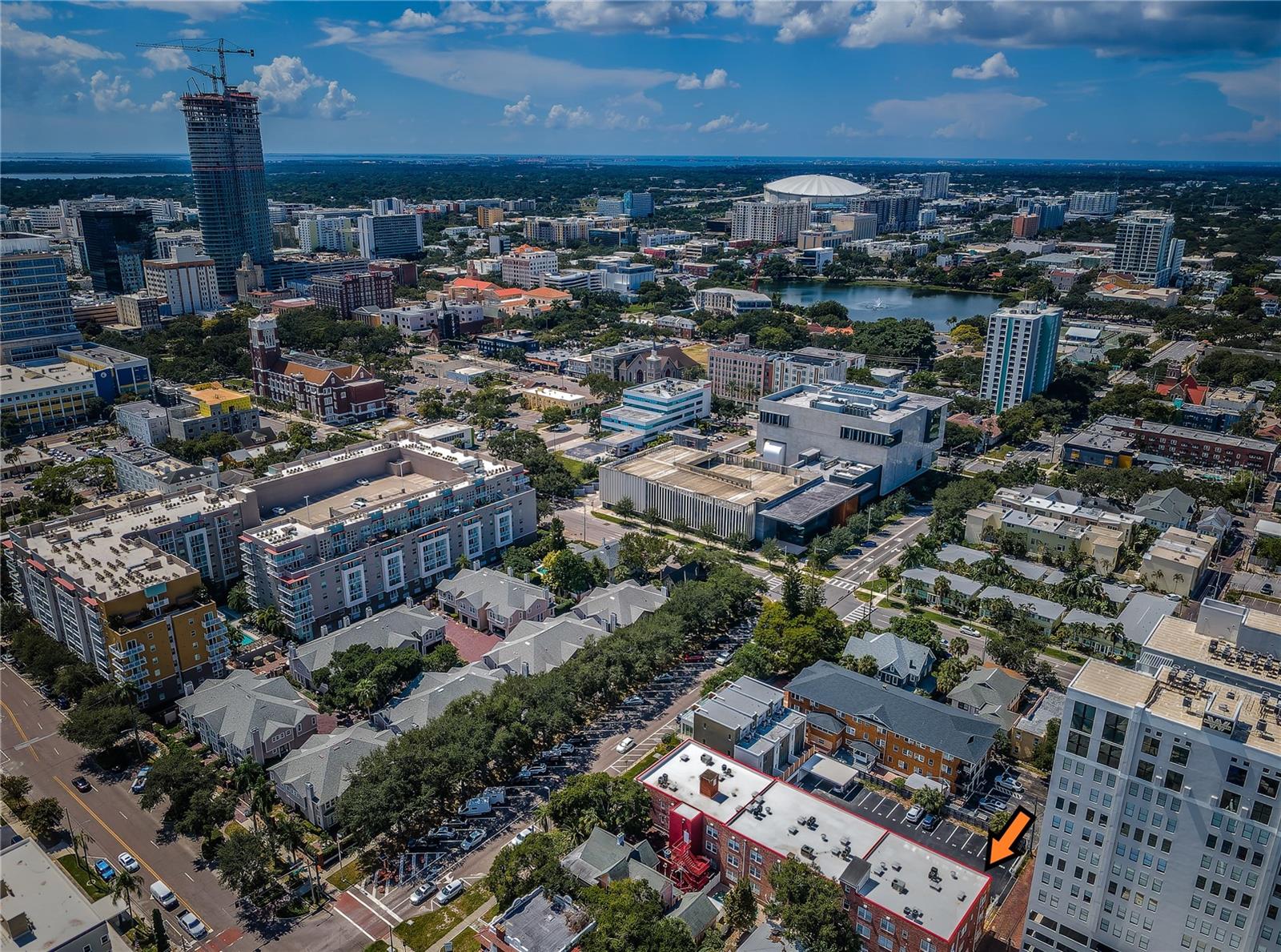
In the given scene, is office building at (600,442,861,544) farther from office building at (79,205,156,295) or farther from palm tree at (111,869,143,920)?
office building at (79,205,156,295)

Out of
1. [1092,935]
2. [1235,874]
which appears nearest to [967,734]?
[1092,935]

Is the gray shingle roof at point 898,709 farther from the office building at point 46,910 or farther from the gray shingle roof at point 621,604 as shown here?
the office building at point 46,910

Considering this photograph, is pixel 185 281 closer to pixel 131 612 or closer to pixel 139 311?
pixel 139 311

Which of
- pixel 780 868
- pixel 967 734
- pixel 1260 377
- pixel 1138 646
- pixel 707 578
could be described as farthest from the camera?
pixel 1260 377

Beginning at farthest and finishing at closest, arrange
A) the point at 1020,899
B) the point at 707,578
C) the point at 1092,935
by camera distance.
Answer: the point at 707,578, the point at 1020,899, the point at 1092,935

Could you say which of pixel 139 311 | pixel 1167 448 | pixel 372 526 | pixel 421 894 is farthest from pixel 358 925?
pixel 139 311

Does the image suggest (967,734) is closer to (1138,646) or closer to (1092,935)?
(1092,935)

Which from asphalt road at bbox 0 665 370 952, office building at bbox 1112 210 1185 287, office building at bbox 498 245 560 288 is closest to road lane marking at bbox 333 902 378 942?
asphalt road at bbox 0 665 370 952
